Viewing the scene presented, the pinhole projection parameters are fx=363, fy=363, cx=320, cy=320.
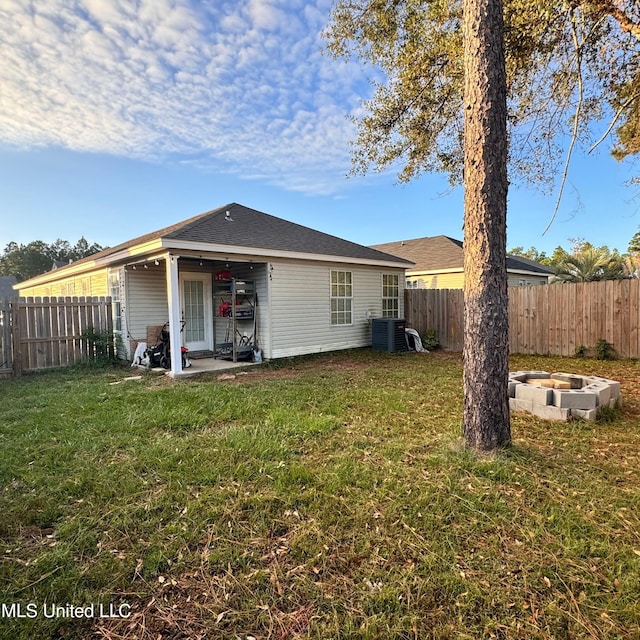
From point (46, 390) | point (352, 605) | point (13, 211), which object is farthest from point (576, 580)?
point (13, 211)

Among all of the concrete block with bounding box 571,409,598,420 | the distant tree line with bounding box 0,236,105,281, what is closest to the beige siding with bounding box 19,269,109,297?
the concrete block with bounding box 571,409,598,420

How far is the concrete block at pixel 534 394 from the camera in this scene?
14.8ft

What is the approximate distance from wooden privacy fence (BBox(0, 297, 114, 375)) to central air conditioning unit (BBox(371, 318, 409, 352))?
23.6 ft

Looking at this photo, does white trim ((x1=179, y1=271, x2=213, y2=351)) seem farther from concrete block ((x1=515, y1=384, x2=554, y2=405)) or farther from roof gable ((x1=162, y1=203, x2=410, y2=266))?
concrete block ((x1=515, y1=384, x2=554, y2=405))

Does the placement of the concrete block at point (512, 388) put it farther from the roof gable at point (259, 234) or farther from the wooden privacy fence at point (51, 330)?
the wooden privacy fence at point (51, 330)

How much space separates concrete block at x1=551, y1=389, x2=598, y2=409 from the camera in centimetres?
435

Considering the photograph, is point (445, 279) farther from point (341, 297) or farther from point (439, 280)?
point (341, 297)

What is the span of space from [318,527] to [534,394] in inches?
142

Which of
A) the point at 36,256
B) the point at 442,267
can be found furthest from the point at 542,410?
the point at 36,256

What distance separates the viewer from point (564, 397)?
4422mm

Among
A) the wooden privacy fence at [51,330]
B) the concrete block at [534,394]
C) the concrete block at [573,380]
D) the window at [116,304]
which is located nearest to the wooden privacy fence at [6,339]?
the wooden privacy fence at [51,330]

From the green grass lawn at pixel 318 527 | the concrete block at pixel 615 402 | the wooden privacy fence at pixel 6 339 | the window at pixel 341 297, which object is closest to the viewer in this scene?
the green grass lawn at pixel 318 527

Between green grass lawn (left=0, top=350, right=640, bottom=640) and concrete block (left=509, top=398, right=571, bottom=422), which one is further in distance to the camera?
concrete block (left=509, top=398, right=571, bottom=422)

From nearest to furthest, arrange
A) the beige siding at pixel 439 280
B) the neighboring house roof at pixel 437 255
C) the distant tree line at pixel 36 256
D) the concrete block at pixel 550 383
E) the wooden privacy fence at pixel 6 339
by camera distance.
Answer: the concrete block at pixel 550 383 → the wooden privacy fence at pixel 6 339 → the beige siding at pixel 439 280 → the neighboring house roof at pixel 437 255 → the distant tree line at pixel 36 256
